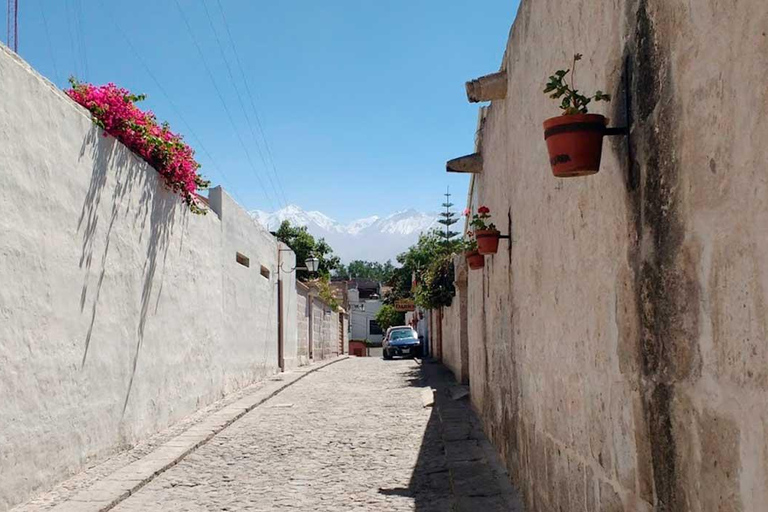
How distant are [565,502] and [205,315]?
28.0ft

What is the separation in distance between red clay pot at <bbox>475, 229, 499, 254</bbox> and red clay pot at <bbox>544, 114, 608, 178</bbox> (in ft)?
10.7

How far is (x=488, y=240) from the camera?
6.23 metres

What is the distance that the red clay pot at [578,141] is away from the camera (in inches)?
A: 110

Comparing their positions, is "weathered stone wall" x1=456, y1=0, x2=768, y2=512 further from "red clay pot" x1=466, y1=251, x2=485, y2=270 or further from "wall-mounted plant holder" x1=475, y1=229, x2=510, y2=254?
"red clay pot" x1=466, y1=251, x2=485, y2=270

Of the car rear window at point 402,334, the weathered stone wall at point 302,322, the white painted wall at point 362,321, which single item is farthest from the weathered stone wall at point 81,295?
the white painted wall at point 362,321

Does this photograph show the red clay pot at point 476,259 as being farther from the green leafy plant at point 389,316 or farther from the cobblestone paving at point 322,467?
the green leafy plant at point 389,316

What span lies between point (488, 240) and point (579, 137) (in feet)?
11.3

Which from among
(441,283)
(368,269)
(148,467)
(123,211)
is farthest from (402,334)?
(368,269)

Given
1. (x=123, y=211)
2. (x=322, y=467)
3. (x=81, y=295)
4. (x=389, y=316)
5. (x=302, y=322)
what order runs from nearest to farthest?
(x=81, y=295)
(x=322, y=467)
(x=123, y=211)
(x=302, y=322)
(x=389, y=316)

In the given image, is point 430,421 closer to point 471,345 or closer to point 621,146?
point 471,345

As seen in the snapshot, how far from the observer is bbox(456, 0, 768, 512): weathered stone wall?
1.80 m

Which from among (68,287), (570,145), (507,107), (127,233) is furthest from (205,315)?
(570,145)

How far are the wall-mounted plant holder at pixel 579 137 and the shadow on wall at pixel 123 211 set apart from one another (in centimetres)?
507

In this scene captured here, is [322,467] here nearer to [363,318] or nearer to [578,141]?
[578,141]
